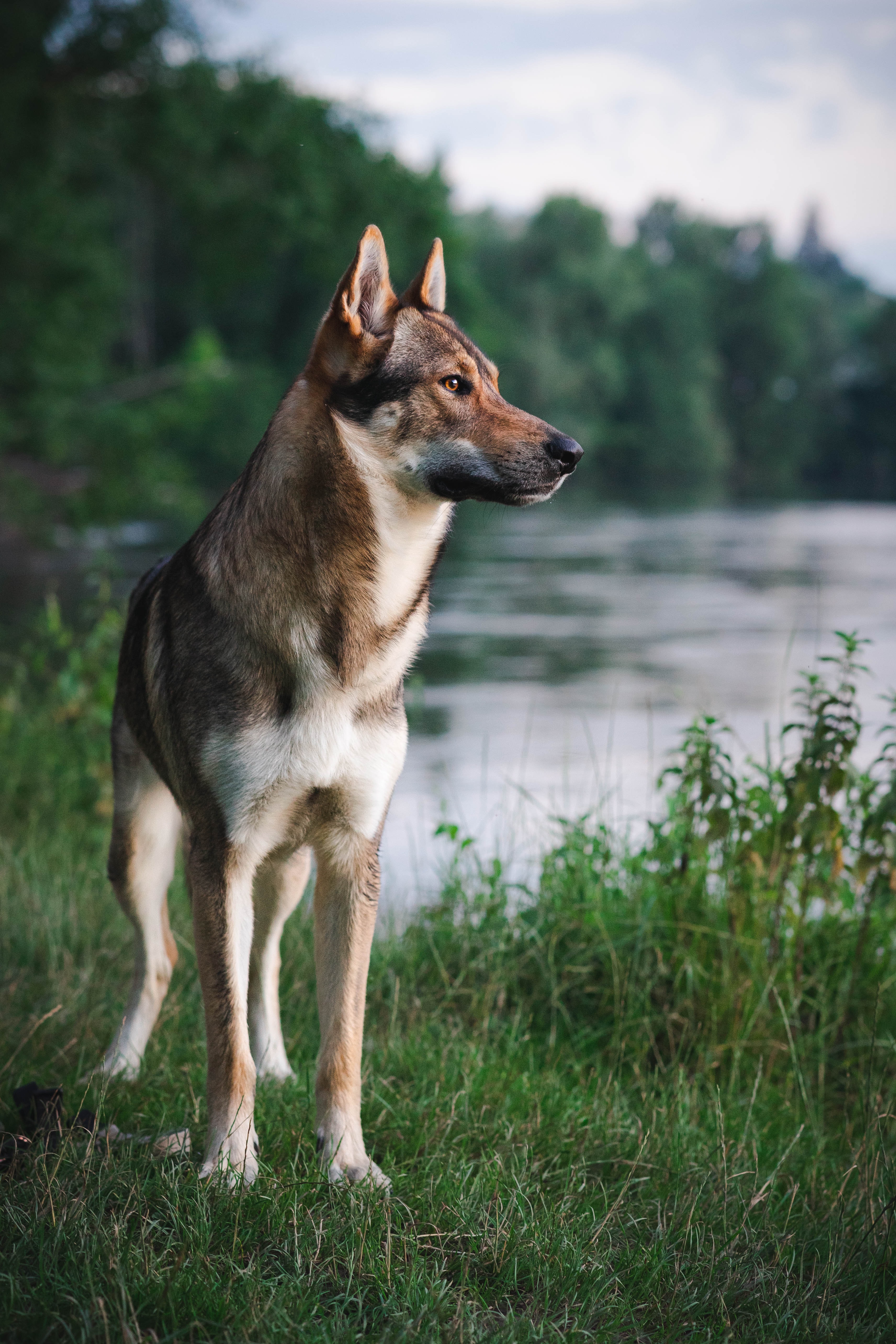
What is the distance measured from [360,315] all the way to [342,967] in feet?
5.88

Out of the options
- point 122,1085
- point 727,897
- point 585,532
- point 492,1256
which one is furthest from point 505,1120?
point 585,532

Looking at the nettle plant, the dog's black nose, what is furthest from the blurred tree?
the dog's black nose

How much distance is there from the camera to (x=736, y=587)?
19328 millimetres

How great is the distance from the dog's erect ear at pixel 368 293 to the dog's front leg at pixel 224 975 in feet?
4.65

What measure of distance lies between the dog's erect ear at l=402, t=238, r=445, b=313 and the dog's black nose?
0.56 m

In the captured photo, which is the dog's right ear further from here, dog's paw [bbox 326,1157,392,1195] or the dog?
dog's paw [bbox 326,1157,392,1195]

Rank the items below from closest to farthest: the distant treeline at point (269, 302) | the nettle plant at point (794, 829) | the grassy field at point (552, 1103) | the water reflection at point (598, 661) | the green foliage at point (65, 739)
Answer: the grassy field at point (552, 1103) → the nettle plant at point (794, 829) → the green foliage at point (65, 739) → the water reflection at point (598, 661) → the distant treeline at point (269, 302)

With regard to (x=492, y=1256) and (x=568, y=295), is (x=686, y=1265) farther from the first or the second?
(x=568, y=295)

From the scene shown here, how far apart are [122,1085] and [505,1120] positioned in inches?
44.2

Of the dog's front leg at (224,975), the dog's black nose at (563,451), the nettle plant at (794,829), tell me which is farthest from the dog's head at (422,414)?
the nettle plant at (794,829)

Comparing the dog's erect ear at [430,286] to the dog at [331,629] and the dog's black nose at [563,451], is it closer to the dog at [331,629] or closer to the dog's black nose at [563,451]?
the dog at [331,629]

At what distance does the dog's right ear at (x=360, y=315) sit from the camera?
10.3 ft

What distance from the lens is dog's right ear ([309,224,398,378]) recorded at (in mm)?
3141

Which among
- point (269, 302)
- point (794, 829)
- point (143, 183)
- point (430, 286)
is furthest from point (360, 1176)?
point (269, 302)
